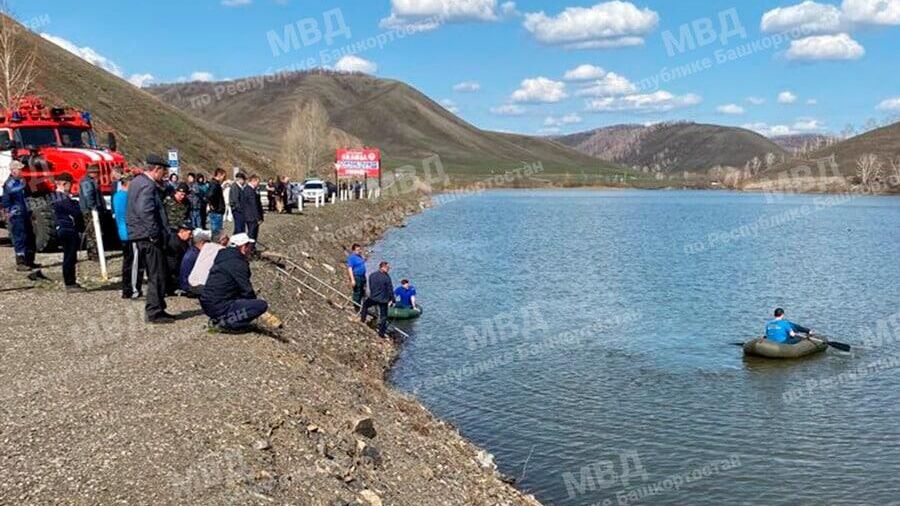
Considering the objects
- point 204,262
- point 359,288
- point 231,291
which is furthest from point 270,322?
point 359,288

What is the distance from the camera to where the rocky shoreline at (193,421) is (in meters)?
8.68

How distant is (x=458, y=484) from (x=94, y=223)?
11.7 m

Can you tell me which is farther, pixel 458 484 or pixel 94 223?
pixel 94 223

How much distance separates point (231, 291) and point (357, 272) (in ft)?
37.7

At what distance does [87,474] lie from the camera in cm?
839

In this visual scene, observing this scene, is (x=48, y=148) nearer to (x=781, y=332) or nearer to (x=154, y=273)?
(x=154, y=273)

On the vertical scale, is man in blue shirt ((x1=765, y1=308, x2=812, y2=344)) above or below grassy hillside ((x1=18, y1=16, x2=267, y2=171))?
below

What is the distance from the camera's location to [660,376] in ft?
73.4

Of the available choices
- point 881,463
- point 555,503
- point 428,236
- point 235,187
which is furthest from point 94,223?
point 428,236

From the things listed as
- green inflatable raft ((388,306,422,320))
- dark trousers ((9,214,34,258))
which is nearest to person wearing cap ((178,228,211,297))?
dark trousers ((9,214,34,258))

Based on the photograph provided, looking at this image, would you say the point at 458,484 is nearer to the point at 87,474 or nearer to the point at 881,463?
the point at 87,474

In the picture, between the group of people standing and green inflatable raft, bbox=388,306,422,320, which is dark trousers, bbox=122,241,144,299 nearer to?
the group of people standing

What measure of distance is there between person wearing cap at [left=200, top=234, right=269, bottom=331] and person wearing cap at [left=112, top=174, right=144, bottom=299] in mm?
2739

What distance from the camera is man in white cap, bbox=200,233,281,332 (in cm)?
1380
